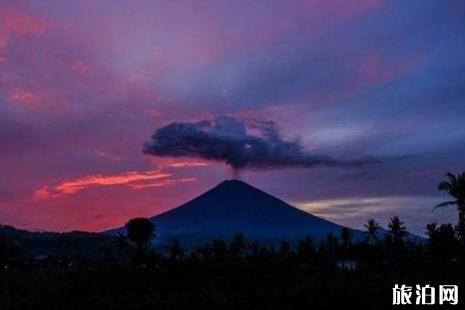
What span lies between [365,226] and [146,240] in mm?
48383

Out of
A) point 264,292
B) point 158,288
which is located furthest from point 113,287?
point 264,292

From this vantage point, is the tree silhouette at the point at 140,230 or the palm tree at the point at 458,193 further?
the tree silhouette at the point at 140,230

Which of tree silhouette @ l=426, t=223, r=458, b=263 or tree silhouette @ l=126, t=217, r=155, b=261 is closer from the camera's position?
tree silhouette @ l=426, t=223, r=458, b=263

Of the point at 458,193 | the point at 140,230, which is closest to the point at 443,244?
the point at 458,193

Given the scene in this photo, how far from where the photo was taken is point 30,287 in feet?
108

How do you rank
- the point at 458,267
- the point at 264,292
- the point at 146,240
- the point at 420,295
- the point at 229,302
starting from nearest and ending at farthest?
the point at 420,295
the point at 229,302
the point at 264,292
the point at 458,267
the point at 146,240

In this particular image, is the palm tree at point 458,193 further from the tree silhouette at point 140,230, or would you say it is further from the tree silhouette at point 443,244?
the tree silhouette at point 140,230

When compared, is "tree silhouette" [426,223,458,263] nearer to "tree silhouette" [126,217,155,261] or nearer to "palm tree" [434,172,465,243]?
"palm tree" [434,172,465,243]

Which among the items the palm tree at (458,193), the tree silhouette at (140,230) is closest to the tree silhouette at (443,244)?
the palm tree at (458,193)

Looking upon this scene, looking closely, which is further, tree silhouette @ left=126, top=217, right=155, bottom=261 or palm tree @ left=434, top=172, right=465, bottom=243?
tree silhouette @ left=126, top=217, right=155, bottom=261

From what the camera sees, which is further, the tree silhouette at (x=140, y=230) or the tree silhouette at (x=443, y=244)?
the tree silhouette at (x=140, y=230)

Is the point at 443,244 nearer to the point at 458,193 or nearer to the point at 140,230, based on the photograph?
the point at 458,193

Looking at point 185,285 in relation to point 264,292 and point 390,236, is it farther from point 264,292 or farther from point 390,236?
point 390,236

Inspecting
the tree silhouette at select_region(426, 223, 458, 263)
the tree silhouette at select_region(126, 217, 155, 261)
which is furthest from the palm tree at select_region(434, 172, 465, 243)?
the tree silhouette at select_region(126, 217, 155, 261)
